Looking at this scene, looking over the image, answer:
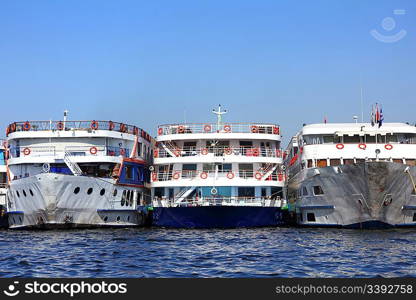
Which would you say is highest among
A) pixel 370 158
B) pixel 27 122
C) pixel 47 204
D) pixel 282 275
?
pixel 27 122

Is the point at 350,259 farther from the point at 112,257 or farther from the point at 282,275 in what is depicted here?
the point at 112,257

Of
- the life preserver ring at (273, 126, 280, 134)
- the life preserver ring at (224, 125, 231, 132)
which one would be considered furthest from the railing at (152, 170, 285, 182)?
→ the life preserver ring at (224, 125, 231, 132)

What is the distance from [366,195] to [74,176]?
19.9 metres

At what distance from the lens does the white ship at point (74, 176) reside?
41250 mm

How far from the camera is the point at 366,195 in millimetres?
37500

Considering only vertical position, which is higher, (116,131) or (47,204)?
(116,131)

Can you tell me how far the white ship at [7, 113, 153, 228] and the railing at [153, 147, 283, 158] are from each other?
2957mm

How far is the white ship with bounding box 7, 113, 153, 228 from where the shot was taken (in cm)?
4125

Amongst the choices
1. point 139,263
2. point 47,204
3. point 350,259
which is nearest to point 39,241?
point 47,204

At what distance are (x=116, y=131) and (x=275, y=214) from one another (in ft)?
47.9

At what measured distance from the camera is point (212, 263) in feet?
78.4

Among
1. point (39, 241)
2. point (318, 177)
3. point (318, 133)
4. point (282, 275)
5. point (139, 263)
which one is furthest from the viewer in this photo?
point (318, 133)

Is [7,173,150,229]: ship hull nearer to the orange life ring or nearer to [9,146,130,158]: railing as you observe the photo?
the orange life ring

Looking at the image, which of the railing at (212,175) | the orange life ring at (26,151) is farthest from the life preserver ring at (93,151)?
the orange life ring at (26,151)
